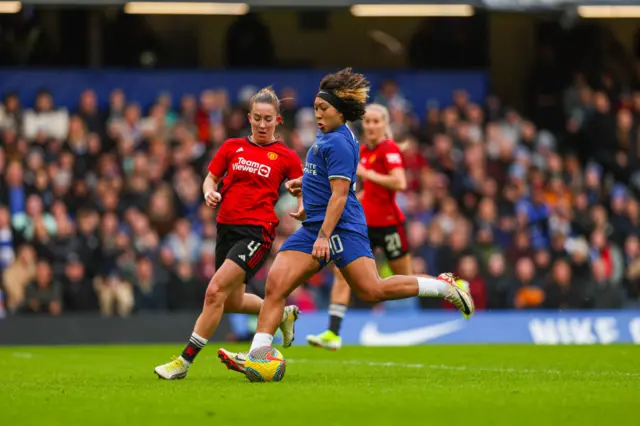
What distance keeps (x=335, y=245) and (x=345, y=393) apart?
1.55 meters

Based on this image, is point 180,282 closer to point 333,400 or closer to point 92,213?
point 92,213

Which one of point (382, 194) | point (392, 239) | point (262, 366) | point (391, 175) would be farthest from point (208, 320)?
point (382, 194)

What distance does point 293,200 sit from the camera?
77.7 feet

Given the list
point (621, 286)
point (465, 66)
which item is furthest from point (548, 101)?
point (621, 286)

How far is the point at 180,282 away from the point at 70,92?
675 centimetres

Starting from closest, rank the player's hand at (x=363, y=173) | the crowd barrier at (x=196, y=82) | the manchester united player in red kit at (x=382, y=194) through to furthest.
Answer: the player's hand at (x=363, y=173), the manchester united player in red kit at (x=382, y=194), the crowd barrier at (x=196, y=82)

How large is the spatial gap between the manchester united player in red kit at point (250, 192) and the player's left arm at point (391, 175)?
2880mm

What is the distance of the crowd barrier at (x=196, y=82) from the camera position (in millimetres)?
26141

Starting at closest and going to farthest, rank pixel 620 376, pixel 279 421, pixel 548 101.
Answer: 1. pixel 279 421
2. pixel 620 376
3. pixel 548 101

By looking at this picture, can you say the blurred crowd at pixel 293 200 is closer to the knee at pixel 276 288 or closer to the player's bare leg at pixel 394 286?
the player's bare leg at pixel 394 286

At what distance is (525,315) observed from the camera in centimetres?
2055

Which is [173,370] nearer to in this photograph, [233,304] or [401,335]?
[233,304]

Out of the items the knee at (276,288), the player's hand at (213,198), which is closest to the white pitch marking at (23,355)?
the player's hand at (213,198)

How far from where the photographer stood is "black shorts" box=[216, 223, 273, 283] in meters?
11.5
